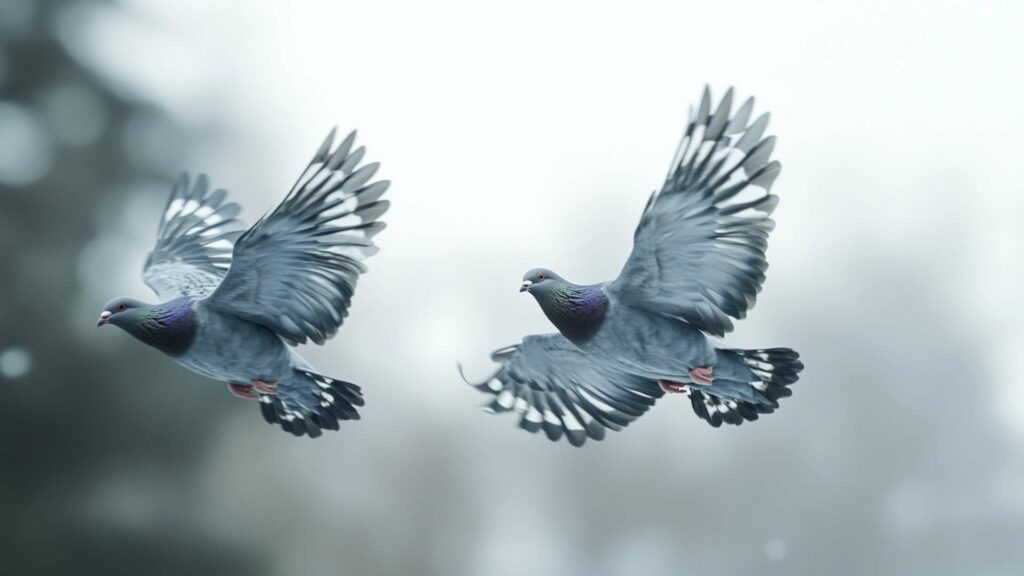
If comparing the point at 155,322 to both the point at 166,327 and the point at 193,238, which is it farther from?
the point at 193,238

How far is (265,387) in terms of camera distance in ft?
9.23

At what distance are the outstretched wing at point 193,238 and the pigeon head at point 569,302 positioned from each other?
1.25m

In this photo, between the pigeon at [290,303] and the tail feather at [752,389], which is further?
the tail feather at [752,389]

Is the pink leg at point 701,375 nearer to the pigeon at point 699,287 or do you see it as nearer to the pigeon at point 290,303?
the pigeon at point 699,287

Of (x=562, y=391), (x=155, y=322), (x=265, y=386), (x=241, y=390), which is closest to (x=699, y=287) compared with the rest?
(x=562, y=391)

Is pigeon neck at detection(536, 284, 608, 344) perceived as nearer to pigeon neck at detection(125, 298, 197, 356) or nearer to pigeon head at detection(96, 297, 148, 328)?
pigeon neck at detection(125, 298, 197, 356)

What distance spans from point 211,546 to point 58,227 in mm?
1978

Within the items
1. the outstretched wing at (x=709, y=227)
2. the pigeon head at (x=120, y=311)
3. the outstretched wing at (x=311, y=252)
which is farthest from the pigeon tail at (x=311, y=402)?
the outstretched wing at (x=709, y=227)

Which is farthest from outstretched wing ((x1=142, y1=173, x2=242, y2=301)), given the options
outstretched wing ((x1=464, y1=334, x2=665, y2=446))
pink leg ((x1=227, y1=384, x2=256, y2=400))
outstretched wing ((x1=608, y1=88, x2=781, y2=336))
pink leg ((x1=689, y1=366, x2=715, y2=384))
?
pink leg ((x1=689, y1=366, x2=715, y2=384))

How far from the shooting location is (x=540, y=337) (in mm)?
3162

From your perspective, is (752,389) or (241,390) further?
(241,390)

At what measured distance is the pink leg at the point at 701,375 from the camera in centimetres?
273

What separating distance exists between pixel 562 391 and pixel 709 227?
83cm

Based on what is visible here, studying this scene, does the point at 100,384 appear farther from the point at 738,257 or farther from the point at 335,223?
the point at 738,257
